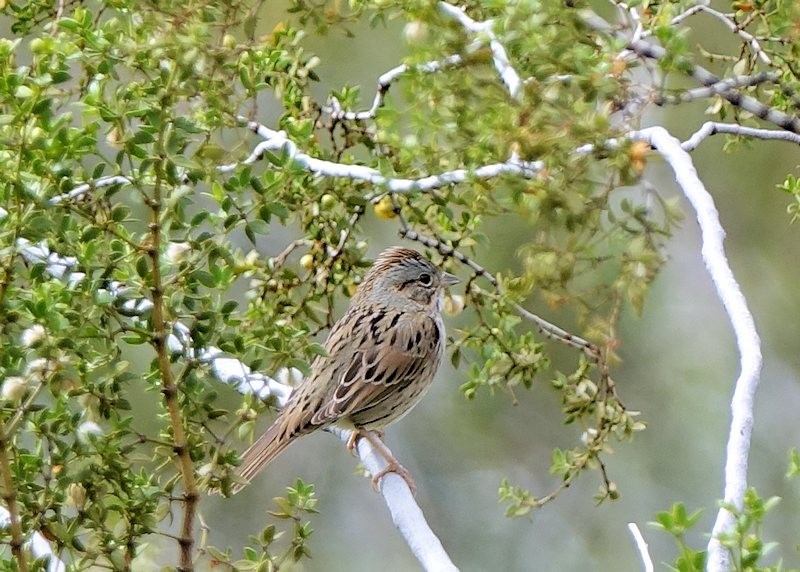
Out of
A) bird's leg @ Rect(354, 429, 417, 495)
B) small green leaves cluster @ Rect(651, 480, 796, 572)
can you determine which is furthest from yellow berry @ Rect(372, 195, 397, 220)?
small green leaves cluster @ Rect(651, 480, 796, 572)

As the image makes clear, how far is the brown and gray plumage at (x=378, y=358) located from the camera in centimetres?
492

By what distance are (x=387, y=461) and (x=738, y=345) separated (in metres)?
2.50

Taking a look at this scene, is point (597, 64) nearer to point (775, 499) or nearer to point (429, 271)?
point (775, 499)

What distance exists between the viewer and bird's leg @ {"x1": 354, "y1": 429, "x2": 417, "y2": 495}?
451 cm

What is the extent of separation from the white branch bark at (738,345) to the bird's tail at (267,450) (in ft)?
7.63

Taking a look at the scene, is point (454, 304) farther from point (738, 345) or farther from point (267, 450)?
point (738, 345)

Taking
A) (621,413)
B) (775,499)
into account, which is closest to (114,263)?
(775,499)

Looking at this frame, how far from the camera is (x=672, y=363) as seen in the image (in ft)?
31.5

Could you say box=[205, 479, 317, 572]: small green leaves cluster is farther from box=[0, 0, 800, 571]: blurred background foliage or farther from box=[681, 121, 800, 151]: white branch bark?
box=[681, 121, 800, 151]: white branch bark

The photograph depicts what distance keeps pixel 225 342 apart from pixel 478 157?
2.30 feet

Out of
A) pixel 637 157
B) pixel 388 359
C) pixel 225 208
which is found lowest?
pixel 388 359

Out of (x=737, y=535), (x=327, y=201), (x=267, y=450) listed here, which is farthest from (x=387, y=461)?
(x=737, y=535)

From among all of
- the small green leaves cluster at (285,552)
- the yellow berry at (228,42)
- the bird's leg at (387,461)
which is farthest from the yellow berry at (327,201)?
the bird's leg at (387,461)

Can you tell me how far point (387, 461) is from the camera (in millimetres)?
4887
